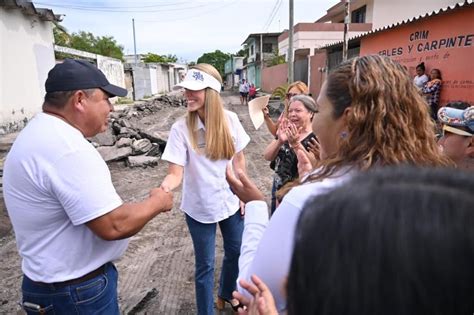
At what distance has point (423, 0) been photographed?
1944 cm

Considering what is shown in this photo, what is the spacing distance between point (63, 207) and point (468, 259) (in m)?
1.46

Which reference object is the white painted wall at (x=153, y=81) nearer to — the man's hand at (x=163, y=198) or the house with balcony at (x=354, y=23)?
the house with balcony at (x=354, y=23)

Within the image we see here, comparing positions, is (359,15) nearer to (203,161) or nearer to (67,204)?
(203,161)

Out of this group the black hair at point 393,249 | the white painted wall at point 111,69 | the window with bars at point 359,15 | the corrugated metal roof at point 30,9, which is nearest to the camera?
the black hair at point 393,249

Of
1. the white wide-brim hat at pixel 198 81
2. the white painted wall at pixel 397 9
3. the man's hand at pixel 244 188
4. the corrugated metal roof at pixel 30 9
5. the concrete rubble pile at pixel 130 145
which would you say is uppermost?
the white painted wall at pixel 397 9

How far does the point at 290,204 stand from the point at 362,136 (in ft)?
1.14

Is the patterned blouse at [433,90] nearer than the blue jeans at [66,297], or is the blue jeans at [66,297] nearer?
the blue jeans at [66,297]

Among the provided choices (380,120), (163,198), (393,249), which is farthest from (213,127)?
(393,249)

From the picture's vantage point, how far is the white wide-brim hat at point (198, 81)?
2469 mm

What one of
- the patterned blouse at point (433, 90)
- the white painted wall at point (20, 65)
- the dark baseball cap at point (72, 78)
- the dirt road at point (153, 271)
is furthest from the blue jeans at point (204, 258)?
the white painted wall at point (20, 65)

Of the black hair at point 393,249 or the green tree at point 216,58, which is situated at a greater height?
the green tree at point 216,58

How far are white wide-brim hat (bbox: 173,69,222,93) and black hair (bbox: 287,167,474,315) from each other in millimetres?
1995

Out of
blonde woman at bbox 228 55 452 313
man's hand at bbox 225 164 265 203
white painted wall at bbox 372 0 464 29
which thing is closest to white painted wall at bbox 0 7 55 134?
man's hand at bbox 225 164 265 203

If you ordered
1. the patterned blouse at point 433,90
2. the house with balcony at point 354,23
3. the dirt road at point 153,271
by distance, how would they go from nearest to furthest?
the dirt road at point 153,271 → the patterned blouse at point 433,90 → the house with balcony at point 354,23
